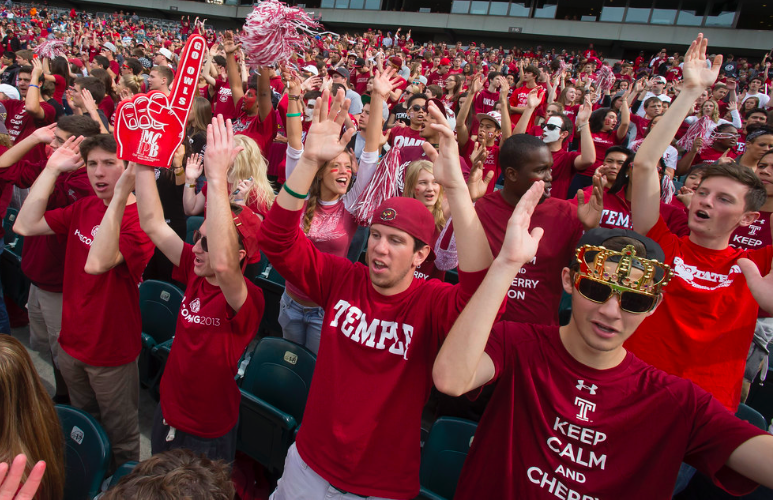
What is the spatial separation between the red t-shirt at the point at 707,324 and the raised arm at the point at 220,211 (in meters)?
2.01

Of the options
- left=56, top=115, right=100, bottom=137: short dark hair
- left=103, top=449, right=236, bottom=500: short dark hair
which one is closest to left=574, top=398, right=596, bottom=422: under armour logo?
left=103, top=449, right=236, bottom=500: short dark hair

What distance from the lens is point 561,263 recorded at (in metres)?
2.56

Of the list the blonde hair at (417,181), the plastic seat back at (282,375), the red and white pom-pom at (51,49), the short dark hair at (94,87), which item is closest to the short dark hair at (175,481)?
the plastic seat back at (282,375)

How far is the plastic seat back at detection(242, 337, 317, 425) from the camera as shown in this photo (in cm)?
272

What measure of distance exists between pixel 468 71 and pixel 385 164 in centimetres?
1045

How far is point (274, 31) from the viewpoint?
382 cm

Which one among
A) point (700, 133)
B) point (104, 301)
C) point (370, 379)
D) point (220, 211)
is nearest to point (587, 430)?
point (370, 379)

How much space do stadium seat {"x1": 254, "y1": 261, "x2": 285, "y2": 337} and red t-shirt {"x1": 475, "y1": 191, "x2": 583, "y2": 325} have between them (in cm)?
218

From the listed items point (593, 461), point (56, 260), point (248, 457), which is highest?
point (593, 461)

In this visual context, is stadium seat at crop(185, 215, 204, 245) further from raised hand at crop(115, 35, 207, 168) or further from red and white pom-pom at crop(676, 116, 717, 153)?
red and white pom-pom at crop(676, 116, 717, 153)

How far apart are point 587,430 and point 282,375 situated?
6.06ft

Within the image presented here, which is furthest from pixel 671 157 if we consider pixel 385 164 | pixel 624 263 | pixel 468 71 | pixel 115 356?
pixel 468 71

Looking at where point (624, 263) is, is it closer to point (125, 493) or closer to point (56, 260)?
point (125, 493)

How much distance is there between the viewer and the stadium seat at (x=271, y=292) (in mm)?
4141
